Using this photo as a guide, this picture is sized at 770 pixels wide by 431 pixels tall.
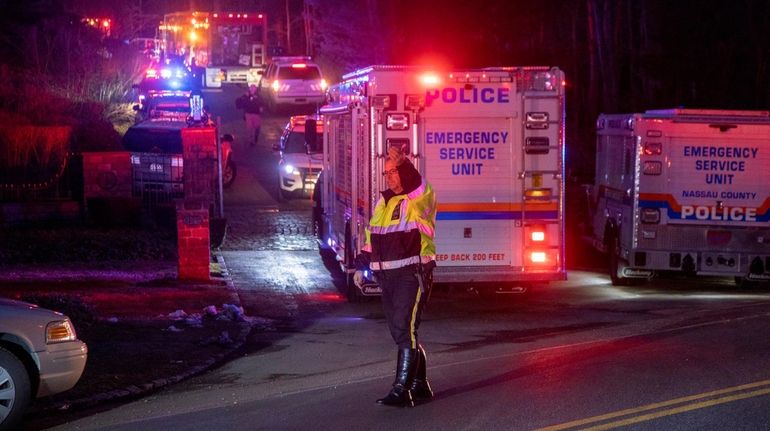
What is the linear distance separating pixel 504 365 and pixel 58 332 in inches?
151

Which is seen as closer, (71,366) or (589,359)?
(71,366)

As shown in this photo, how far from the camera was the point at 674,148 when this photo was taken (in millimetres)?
15969

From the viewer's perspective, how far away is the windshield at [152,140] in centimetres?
2481

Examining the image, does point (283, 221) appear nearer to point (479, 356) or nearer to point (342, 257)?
point (342, 257)

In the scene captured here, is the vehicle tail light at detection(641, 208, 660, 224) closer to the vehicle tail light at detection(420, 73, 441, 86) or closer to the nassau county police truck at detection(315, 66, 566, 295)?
the nassau county police truck at detection(315, 66, 566, 295)

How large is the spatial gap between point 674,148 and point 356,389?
8.37 metres

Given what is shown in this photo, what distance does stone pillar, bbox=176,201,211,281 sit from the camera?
15961mm

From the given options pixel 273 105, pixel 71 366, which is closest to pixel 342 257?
pixel 71 366

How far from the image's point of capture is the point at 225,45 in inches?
2040

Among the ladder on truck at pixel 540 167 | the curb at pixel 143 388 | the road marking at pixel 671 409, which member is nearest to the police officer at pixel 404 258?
the road marking at pixel 671 409

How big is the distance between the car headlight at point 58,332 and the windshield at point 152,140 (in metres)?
16.3

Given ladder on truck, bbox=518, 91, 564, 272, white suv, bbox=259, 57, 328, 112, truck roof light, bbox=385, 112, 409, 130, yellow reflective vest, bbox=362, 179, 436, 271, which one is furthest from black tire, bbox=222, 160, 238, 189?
yellow reflective vest, bbox=362, 179, 436, 271

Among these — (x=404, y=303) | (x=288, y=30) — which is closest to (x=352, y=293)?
(x=404, y=303)

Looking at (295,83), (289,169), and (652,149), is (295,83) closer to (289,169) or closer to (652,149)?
(289,169)
